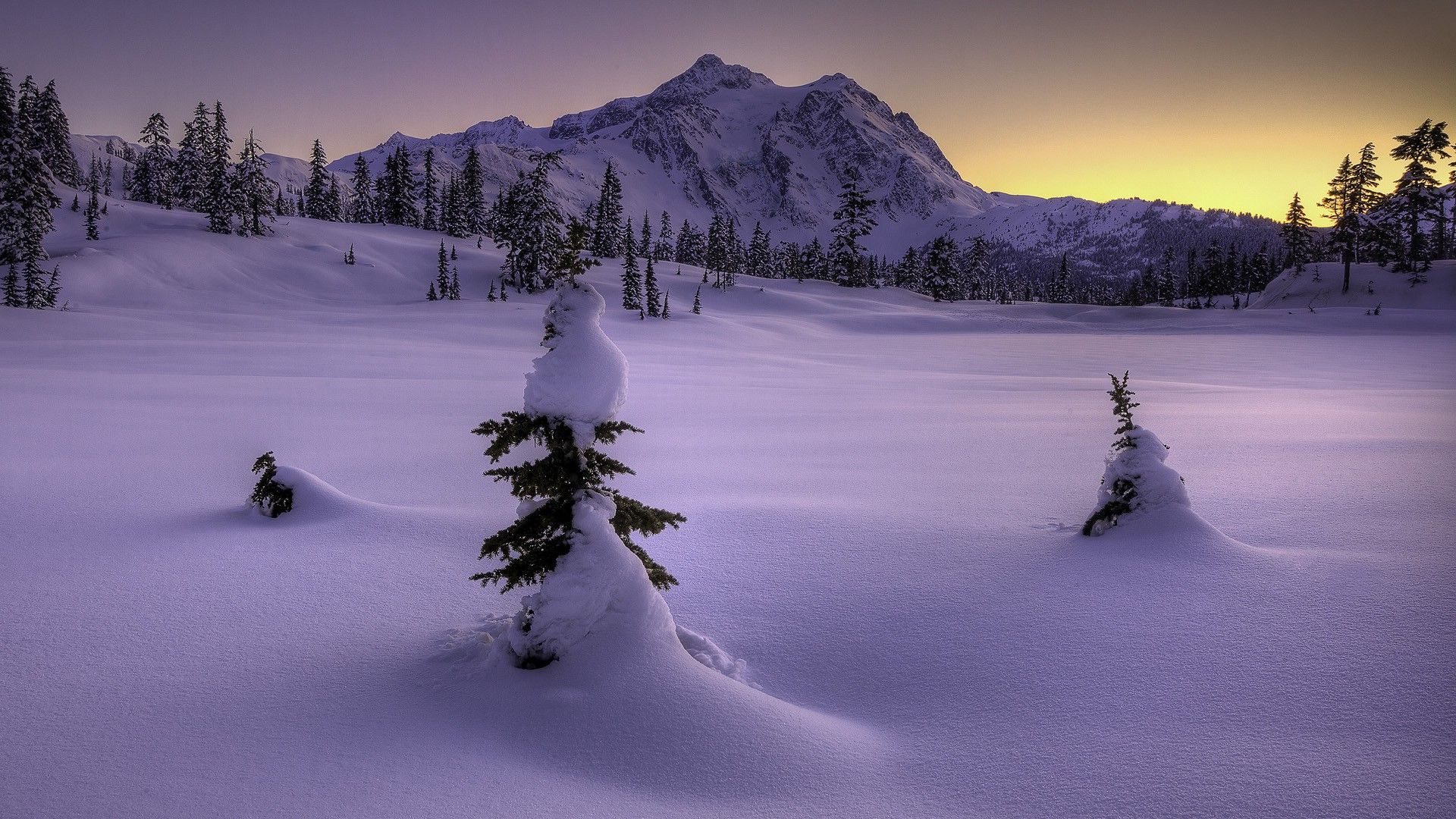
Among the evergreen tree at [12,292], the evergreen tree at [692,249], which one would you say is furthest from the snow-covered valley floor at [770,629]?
the evergreen tree at [692,249]

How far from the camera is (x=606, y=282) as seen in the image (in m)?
62.2

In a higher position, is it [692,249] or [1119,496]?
[692,249]

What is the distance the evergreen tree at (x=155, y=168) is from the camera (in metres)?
81.8

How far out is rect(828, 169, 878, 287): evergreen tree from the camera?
80.3 m

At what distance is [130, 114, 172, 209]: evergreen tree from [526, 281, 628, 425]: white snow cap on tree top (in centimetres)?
9762

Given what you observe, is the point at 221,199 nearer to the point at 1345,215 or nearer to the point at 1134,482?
the point at 1134,482

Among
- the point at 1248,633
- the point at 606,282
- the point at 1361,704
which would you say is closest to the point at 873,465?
the point at 1248,633

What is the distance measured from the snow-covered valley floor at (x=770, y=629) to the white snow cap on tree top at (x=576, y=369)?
5.36 feet

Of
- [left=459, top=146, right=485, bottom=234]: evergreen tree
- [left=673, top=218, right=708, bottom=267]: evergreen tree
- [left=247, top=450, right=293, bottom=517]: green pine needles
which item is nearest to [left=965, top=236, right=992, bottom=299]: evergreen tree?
[left=673, top=218, right=708, bottom=267]: evergreen tree

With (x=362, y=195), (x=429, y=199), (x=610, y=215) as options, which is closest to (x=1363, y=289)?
(x=610, y=215)

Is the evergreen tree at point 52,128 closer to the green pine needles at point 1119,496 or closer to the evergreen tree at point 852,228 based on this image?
the evergreen tree at point 852,228

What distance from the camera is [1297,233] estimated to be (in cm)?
7256

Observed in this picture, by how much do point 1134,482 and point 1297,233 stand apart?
90671 mm

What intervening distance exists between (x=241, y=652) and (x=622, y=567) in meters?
2.58
